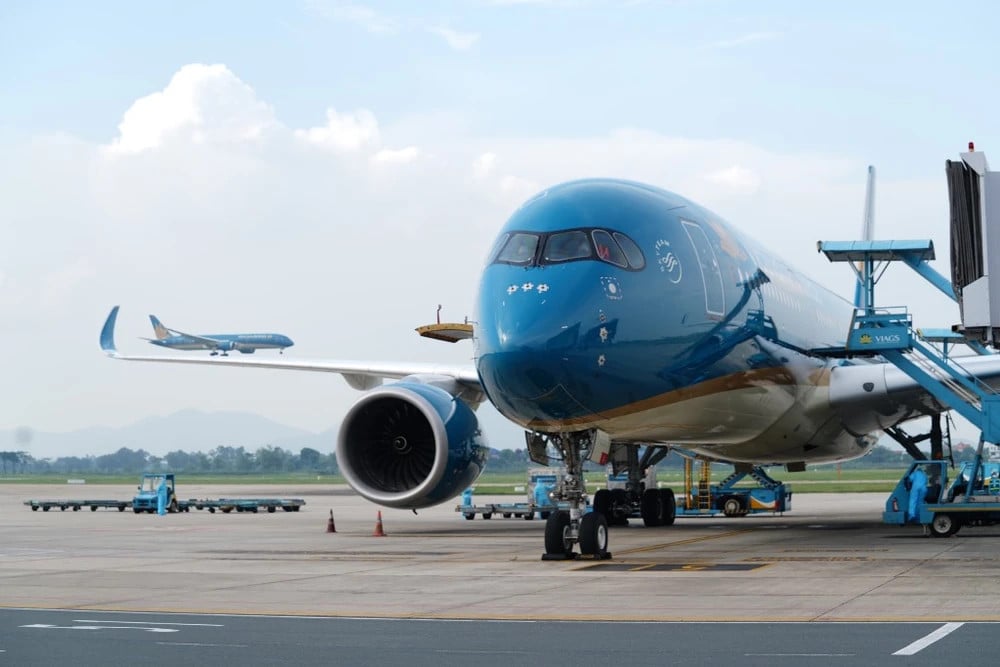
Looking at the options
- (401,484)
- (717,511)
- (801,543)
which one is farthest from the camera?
(717,511)

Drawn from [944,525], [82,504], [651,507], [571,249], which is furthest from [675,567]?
[82,504]

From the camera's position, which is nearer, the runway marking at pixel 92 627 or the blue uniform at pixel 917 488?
the runway marking at pixel 92 627

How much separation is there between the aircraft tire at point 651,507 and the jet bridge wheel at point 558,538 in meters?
8.17

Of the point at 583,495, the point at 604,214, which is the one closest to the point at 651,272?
the point at 604,214

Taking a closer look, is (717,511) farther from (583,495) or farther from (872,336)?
(583,495)

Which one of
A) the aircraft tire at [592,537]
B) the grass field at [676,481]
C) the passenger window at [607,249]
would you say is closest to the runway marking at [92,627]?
the aircraft tire at [592,537]

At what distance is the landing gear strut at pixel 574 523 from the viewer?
44.9 ft

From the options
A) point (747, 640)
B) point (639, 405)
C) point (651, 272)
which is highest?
point (651, 272)

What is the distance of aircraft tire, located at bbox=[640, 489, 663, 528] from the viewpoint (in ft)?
71.8

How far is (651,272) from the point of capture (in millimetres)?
13406

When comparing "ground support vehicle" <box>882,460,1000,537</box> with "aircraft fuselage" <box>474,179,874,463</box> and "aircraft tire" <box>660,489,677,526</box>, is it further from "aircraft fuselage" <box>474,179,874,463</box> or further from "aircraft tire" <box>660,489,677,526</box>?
"aircraft tire" <box>660,489,677,526</box>

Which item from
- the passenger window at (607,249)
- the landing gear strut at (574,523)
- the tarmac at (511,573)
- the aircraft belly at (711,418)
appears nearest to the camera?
the tarmac at (511,573)

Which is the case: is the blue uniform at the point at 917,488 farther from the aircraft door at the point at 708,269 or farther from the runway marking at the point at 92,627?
the runway marking at the point at 92,627

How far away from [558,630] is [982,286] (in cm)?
860
